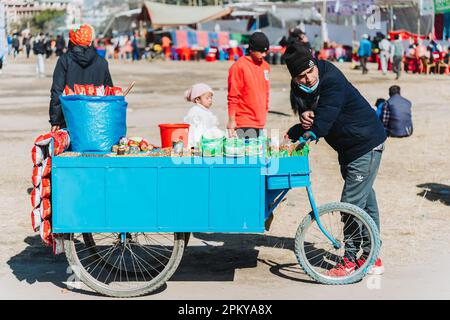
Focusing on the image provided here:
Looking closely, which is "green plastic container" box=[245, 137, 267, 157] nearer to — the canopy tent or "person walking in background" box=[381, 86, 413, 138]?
"person walking in background" box=[381, 86, 413, 138]

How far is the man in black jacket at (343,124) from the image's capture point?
21.0ft

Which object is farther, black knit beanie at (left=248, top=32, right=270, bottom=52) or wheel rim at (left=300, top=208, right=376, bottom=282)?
black knit beanie at (left=248, top=32, right=270, bottom=52)

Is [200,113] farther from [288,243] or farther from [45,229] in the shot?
[45,229]

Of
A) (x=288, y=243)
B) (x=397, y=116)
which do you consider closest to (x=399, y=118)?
(x=397, y=116)

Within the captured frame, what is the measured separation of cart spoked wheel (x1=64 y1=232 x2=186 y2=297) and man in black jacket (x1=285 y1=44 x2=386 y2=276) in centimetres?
130

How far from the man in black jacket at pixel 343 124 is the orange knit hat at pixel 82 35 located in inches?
95.2

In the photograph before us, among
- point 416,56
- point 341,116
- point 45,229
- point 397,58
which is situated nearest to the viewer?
point 45,229

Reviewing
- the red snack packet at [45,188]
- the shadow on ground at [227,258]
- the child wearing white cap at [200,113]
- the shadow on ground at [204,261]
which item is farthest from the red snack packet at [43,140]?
the child wearing white cap at [200,113]

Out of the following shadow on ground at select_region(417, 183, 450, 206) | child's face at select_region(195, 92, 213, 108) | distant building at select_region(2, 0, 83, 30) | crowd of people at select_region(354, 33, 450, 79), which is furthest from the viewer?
crowd of people at select_region(354, 33, 450, 79)

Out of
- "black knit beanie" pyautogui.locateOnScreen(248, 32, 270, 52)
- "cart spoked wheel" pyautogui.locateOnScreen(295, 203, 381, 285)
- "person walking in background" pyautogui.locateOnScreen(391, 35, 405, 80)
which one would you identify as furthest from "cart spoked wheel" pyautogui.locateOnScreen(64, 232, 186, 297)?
"person walking in background" pyautogui.locateOnScreen(391, 35, 405, 80)

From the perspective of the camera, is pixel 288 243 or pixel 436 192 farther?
pixel 436 192

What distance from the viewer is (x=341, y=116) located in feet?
21.6

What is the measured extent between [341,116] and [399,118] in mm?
9045

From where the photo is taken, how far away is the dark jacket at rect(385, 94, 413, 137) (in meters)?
15.4
